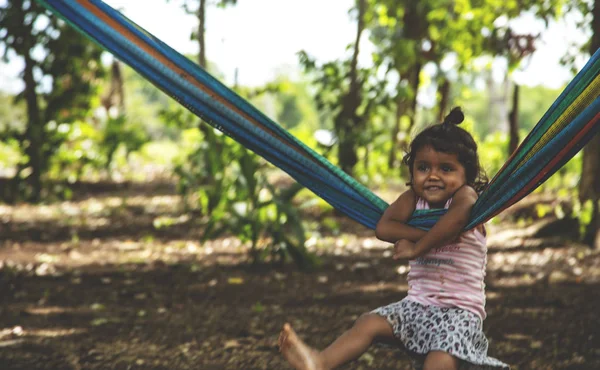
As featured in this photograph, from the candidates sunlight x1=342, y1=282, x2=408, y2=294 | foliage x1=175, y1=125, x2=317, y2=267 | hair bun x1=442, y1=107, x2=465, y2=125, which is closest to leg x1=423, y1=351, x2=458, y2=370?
hair bun x1=442, y1=107, x2=465, y2=125

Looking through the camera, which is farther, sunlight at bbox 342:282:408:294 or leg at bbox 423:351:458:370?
sunlight at bbox 342:282:408:294

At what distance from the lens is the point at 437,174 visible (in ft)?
6.18

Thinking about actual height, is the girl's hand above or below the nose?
below

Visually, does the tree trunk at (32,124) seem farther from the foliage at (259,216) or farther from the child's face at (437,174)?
the child's face at (437,174)

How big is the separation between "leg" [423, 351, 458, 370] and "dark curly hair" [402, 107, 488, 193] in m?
0.47

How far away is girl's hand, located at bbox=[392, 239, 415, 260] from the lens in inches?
73.4

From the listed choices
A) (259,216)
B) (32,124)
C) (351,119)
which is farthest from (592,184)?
(32,124)

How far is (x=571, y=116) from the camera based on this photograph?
5.67ft

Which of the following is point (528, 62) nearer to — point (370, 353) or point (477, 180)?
point (370, 353)

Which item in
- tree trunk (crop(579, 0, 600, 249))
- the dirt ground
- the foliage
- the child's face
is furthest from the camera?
tree trunk (crop(579, 0, 600, 249))

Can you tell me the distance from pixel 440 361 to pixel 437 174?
0.47m

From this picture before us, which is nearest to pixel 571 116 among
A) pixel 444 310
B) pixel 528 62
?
pixel 444 310

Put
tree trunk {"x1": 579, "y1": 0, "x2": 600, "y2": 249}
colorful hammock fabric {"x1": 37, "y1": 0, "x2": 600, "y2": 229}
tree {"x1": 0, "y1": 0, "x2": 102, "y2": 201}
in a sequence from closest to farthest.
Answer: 1. colorful hammock fabric {"x1": 37, "y1": 0, "x2": 600, "y2": 229}
2. tree trunk {"x1": 579, "y1": 0, "x2": 600, "y2": 249}
3. tree {"x1": 0, "y1": 0, "x2": 102, "y2": 201}

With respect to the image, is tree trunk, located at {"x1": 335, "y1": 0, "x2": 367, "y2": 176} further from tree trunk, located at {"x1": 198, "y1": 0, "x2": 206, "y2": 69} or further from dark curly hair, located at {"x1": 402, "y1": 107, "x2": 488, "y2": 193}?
dark curly hair, located at {"x1": 402, "y1": 107, "x2": 488, "y2": 193}
